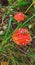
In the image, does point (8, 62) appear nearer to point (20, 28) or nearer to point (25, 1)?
point (20, 28)

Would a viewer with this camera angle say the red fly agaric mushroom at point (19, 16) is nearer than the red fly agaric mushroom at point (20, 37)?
No

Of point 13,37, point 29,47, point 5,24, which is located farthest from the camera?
point 5,24

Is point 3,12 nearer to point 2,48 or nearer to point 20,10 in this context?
point 20,10

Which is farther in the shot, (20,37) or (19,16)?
(19,16)

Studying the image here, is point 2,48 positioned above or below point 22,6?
below

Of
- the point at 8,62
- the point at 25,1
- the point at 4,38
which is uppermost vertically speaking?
the point at 25,1

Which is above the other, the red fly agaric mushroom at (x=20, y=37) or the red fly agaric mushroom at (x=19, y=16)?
the red fly agaric mushroom at (x=19, y=16)

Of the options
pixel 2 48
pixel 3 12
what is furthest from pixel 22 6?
pixel 2 48

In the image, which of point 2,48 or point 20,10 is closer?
point 2,48

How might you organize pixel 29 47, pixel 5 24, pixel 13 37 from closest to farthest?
pixel 13 37 < pixel 29 47 < pixel 5 24

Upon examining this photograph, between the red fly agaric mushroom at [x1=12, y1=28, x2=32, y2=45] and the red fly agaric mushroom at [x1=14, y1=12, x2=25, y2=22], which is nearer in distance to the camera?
the red fly agaric mushroom at [x1=12, y1=28, x2=32, y2=45]

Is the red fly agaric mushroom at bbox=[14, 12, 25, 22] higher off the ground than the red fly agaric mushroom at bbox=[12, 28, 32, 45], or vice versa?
the red fly agaric mushroom at bbox=[14, 12, 25, 22]
